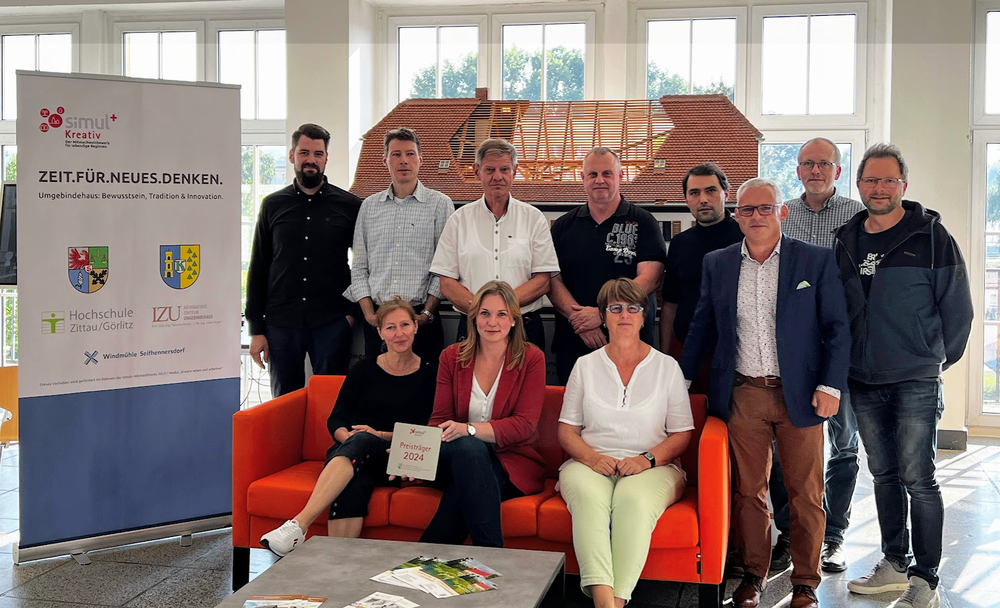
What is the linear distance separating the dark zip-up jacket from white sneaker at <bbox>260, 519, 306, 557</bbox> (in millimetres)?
2274

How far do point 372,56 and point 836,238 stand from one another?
16.5ft

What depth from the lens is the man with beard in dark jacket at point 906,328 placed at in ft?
10.9

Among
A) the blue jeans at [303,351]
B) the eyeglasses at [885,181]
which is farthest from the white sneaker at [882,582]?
the blue jeans at [303,351]

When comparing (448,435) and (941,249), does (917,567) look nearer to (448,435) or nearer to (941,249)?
(941,249)

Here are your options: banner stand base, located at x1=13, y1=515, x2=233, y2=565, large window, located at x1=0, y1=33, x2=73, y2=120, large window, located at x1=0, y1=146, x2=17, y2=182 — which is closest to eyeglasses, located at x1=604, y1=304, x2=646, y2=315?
banner stand base, located at x1=13, y1=515, x2=233, y2=565

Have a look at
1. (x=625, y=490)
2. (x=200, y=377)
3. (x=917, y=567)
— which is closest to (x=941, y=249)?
(x=917, y=567)

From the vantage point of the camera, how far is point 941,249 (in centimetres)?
332

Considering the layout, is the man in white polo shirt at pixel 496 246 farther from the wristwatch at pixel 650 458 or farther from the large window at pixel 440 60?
the large window at pixel 440 60

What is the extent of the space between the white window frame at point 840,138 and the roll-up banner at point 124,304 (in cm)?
459

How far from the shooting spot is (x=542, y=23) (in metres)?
7.44

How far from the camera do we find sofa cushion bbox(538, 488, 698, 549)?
3.18 meters

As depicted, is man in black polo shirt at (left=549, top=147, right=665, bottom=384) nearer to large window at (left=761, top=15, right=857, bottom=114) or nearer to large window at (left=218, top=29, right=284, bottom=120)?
large window at (left=761, top=15, right=857, bottom=114)

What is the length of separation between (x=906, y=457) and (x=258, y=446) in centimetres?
262

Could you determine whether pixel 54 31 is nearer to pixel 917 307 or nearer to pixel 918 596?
pixel 917 307
